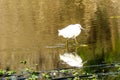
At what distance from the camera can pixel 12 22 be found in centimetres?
1040

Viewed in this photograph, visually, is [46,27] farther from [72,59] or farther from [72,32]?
[72,59]

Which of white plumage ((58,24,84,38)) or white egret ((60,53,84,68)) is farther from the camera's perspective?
white plumage ((58,24,84,38))

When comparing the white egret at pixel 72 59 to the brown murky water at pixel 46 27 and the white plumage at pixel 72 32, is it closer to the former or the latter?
the brown murky water at pixel 46 27

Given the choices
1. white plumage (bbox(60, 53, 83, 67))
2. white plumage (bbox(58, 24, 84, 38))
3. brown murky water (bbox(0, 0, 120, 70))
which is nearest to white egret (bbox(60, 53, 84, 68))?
white plumage (bbox(60, 53, 83, 67))

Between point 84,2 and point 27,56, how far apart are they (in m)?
6.67

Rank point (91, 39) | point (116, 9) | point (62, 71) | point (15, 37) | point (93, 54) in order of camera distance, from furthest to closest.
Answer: point (116, 9), point (15, 37), point (91, 39), point (93, 54), point (62, 71)

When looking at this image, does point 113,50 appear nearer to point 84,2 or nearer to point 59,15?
point 59,15

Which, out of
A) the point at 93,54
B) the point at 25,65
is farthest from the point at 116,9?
the point at 25,65

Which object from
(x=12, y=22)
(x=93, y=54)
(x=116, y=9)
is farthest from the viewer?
(x=116, y=9)

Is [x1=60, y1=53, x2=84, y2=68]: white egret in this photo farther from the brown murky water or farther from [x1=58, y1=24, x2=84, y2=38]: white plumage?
[x1=58, y1=24, x2=84, y2=38]: white plumage

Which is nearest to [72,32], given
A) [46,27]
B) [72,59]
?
[72,59]

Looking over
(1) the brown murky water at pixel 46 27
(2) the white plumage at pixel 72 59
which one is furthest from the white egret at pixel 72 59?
(1) the brown murky water at pixel 46 27

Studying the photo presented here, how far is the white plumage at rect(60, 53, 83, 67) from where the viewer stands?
263 inches

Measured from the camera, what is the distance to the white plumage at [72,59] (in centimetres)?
669
